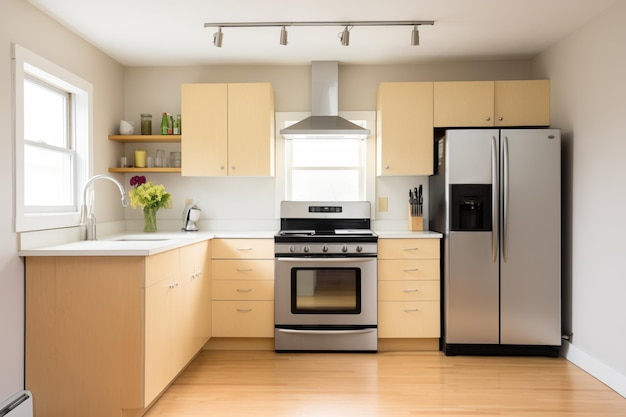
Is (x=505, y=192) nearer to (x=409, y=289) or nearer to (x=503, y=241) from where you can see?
(x=503, y=241)

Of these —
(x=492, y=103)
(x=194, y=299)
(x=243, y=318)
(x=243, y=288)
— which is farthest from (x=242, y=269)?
(x=492, y=103)

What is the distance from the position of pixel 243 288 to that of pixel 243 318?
0.77 ft

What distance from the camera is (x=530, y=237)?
344 centimetres

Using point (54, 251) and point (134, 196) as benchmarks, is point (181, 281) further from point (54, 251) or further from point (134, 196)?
point (134, 196)

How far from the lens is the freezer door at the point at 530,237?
342 cm

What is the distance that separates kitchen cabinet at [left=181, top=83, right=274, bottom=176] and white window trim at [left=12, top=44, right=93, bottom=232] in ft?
2.44

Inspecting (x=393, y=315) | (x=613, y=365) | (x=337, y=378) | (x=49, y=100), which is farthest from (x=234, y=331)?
(x=613, y=365)

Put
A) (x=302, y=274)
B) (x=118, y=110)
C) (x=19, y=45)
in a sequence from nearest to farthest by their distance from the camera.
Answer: (x=19, y=45) → (x=302, y=274) → (x=118, y=110)

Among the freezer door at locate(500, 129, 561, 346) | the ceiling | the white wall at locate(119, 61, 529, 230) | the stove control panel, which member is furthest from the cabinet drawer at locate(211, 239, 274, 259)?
the freezer door at locate(500, 129, 561, 346)

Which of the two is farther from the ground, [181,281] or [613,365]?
[181,281]

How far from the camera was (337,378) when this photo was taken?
307 cm

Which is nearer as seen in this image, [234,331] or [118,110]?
A: [234,331]

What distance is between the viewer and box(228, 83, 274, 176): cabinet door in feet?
12.5

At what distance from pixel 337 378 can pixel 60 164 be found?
2403 mm
